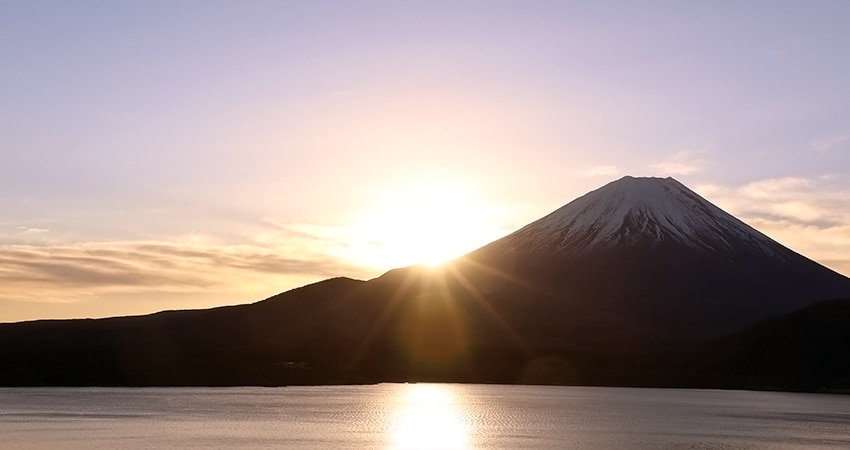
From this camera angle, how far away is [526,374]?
17538cm

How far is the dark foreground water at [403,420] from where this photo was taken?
70812 millimetres

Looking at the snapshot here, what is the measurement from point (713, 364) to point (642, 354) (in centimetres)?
1470

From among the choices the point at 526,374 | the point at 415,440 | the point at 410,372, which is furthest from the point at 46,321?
the point at 415,440

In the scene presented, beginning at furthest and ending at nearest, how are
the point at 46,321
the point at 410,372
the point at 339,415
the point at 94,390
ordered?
the point at 46,321, the point at 410,372, the point at 94,390, the point at 339,415

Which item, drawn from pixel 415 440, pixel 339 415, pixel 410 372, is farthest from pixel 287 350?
pixel 415 440

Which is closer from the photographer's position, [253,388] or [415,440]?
[415,440]

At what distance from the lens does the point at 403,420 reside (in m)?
90.9

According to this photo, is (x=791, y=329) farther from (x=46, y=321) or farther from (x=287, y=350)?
(x=46, y=321)

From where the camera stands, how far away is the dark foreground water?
70812 millimetres

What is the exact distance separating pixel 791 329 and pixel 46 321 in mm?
131117

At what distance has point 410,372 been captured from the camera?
568ft

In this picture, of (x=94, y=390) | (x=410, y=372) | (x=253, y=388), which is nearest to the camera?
(x=94, y=390)

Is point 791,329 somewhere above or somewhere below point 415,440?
above

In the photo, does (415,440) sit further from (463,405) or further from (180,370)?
(180,370)
